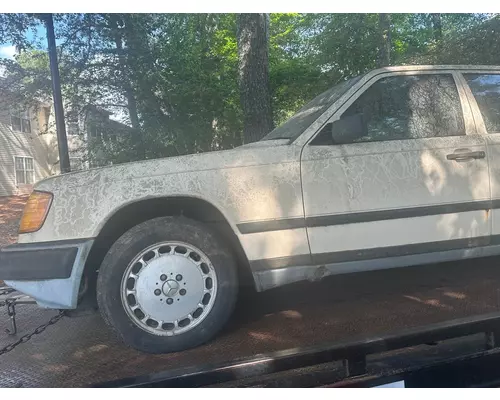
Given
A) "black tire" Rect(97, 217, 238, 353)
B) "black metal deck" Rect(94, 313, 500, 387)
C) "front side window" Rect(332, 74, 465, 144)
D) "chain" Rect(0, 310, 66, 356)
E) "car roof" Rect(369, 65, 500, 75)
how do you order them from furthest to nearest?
"car roof" Rect(369, 65, 500, 75)
"front side window" Rect(332, 74, 465, 144)
"black tire" Rect(97, 217, 238, 353)
"chain" Rect(0, 310, 66, 356)
"black metal deck" Rect(94, 313, 500, 387)

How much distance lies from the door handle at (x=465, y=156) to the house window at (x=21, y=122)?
2.49 meters

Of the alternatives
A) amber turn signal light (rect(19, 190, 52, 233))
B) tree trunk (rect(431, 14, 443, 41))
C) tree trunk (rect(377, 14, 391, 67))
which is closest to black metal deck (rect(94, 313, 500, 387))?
amber turn signal light (rect(19, 190, 52, 233))

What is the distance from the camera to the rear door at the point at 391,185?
2.49m

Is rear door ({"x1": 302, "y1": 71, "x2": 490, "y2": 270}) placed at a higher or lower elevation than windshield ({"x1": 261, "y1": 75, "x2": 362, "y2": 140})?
lower

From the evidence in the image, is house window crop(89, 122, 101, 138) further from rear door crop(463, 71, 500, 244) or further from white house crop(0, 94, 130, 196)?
rear door crop(463, 71, 500, 244)

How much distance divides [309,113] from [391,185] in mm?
689

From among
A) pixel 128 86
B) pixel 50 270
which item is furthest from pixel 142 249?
pixel 128 86

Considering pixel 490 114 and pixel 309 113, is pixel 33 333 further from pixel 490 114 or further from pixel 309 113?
pixel 490 114

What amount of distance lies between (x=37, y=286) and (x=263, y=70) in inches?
78.4

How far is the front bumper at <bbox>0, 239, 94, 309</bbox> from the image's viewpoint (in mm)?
2316

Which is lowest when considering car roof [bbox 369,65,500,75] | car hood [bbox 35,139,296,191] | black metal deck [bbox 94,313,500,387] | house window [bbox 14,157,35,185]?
black metal deck [bbox 94,313,500,387]

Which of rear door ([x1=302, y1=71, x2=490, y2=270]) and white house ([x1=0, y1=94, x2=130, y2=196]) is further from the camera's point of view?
rear door ([x1=302, y1=71, x2=490, y2=270])

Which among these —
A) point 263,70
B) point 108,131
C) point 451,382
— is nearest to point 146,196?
point 108,131

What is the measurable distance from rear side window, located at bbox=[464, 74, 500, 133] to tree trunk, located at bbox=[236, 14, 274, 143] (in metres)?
1.32
